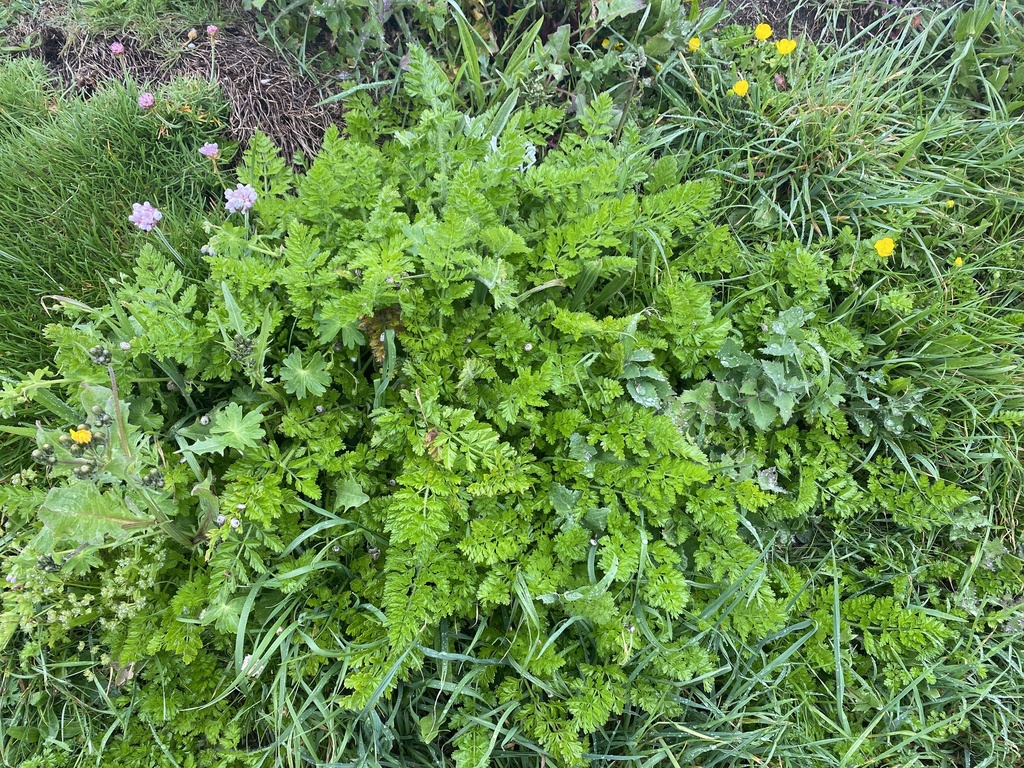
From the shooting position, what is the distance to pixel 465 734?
7.00 feet

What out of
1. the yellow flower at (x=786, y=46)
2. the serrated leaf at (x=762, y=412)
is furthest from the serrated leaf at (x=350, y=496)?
the yellow flower at (x=786, y=46)

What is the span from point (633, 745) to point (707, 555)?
Answer: 2.50 ft

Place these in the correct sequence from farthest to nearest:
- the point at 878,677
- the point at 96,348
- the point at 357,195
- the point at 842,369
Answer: the point at 842,369 < the point at 878,677 < the point at 357,195 < the point at 96,348

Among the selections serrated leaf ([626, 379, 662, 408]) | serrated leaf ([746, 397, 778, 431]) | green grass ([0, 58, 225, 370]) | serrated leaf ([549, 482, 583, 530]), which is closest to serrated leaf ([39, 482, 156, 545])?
green grass ([0, 58, 225, 370])

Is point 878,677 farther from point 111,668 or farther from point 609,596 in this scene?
point 111,668

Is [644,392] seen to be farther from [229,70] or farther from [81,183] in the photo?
[81,183]

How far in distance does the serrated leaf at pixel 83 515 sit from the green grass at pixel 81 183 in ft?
3.81

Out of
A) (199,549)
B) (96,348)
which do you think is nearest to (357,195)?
(96,348)

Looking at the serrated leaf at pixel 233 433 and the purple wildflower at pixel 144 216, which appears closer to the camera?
the serrated leaf at pixel 233 433

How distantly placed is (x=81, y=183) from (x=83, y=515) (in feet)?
5.62

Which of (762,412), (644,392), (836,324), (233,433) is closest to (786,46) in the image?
(836,324)

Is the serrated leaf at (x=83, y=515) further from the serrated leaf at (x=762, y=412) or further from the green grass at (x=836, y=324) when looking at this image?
the serrated leaf at (x=762, y=412)

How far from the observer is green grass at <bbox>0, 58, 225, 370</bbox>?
101 inches

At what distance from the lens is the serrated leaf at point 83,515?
1.67 meters
